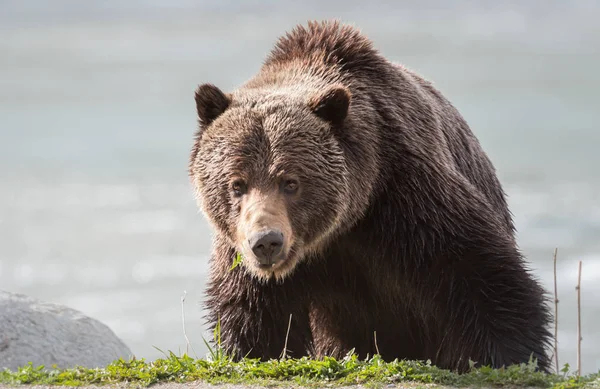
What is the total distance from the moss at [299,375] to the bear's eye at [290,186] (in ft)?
3.78

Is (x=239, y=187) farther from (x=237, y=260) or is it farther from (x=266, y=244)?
(x=237, y=260)

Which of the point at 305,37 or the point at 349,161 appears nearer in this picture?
the point at 349,161

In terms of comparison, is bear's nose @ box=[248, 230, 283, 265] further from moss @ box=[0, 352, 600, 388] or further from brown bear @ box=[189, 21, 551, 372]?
moss @ box=[0, 352, 600, 388]

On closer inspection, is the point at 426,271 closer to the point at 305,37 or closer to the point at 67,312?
the point at 305,37

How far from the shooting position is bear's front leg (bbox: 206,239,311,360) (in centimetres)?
753

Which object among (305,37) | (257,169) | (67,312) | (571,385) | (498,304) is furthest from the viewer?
(67,312)

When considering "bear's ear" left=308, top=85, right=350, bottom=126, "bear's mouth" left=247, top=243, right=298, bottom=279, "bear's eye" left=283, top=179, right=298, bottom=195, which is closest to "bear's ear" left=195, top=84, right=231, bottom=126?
"bear's ear" left=308, top=85, right=350, bottom=126

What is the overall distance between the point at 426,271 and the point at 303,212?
112cm

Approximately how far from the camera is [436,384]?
19.7 feet

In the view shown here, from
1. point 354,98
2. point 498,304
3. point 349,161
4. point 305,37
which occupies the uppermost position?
point 305,37

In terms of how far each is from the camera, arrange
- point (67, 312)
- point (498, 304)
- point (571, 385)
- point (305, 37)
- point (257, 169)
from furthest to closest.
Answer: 1. point (67, 312)
2. point (305, 37)
3. point (498, 304)
4. point (257, 169)
5. point (571, 385)

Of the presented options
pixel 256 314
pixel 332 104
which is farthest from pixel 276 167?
pixel 256 314

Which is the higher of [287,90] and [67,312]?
[287,90]

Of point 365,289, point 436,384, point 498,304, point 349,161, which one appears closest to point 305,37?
point 349,161
